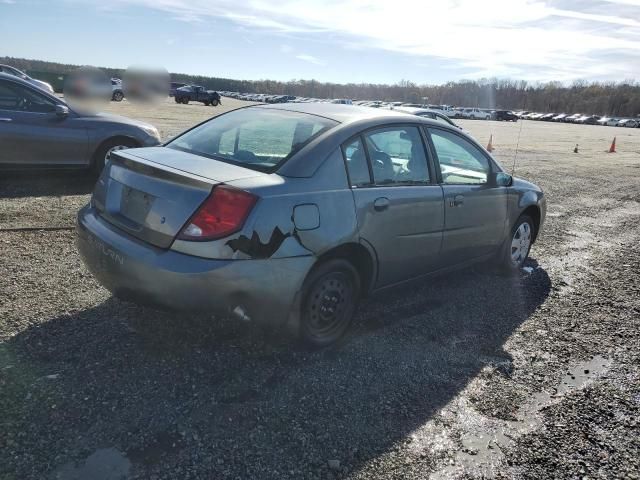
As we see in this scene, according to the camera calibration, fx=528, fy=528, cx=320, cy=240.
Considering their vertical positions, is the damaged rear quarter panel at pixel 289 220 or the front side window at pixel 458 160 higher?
the front side window at pixel 458 160

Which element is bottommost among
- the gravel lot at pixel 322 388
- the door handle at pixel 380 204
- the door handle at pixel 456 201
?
the gravel lot at pixel 322 388

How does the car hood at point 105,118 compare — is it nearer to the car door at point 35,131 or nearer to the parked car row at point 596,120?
the car door at point 35,131

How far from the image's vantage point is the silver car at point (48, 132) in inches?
281

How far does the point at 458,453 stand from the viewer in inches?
108

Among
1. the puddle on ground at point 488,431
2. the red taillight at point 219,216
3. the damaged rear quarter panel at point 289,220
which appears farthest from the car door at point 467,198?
the red taillight at point 219,216

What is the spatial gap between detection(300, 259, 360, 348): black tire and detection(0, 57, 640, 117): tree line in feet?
334

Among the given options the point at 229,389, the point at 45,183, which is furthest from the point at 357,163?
the point at 45,183

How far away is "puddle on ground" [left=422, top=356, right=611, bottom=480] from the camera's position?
8.70ft

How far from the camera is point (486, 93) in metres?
126

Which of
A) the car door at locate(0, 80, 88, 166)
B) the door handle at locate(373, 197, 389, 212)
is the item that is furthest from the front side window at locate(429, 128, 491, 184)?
the car door at locate(0, 80, 88, 166)

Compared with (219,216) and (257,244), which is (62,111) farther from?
(257,244)

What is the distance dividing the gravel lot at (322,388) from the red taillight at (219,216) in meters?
0.68

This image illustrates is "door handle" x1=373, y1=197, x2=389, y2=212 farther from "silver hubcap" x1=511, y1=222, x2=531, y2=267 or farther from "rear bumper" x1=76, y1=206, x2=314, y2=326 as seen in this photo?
"silver hubcap" x1=511, y1=222, x2=531, y2=267

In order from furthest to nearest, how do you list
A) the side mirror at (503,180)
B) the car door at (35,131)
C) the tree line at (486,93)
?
the tree line at (486,93)
the car door at (35,131)
the side mirror at (503,180)
